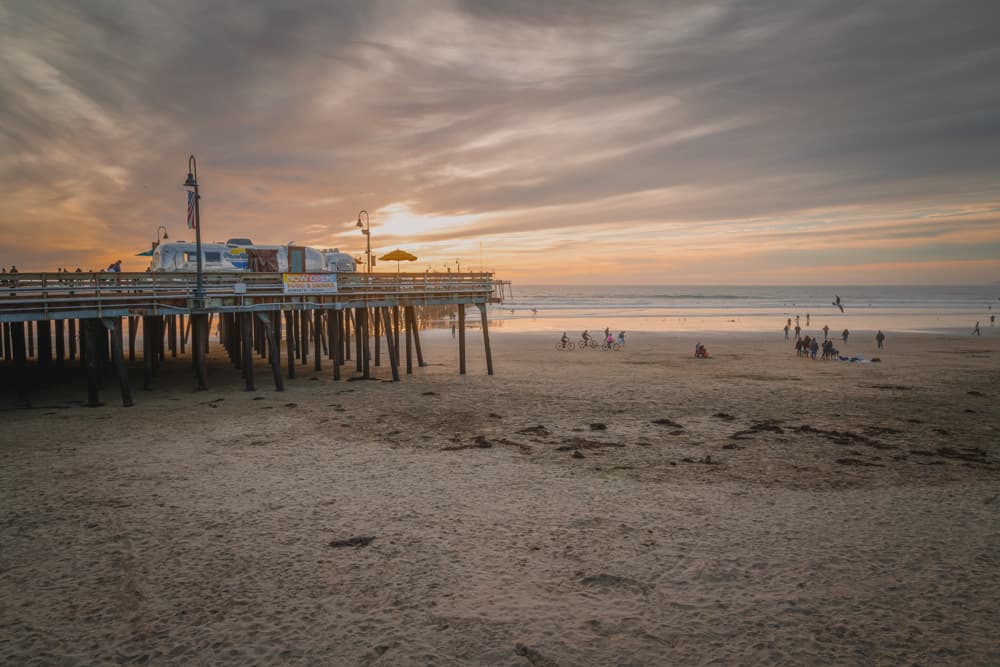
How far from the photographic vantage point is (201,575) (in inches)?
297

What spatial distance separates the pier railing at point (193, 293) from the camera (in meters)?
16.9

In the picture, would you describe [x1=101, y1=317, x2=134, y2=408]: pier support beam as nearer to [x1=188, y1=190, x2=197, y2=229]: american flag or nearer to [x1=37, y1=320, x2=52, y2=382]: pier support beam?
[x1=188, y1=190, x2=197, y2=229]: american flag

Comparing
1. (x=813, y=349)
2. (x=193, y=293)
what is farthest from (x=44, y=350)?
(x=813, y=349)

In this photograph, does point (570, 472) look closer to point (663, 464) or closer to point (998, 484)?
point (663, 464)

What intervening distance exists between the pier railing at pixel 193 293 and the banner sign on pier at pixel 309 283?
0.21m

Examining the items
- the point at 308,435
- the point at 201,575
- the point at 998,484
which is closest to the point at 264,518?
the point at 201,575

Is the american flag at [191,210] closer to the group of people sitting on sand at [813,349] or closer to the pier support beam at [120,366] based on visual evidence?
the pier support beam at [120,366]

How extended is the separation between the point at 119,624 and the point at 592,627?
536 cm

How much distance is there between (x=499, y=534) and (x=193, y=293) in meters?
15.8

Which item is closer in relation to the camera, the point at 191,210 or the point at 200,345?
the point at 191,210

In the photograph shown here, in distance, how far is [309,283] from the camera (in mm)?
22844

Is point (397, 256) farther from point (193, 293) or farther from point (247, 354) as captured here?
point (193, 293)

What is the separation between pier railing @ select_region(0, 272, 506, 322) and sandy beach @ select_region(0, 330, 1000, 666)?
3.19 m

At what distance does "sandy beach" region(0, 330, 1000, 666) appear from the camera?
6258 millimetres
